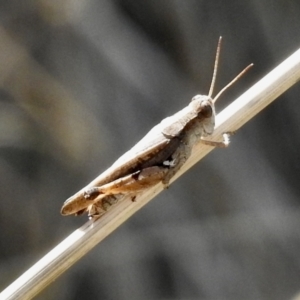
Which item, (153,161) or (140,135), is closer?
(153,161)

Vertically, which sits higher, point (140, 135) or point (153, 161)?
point (140, 135)

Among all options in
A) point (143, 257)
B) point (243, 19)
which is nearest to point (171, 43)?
point (243, 19)

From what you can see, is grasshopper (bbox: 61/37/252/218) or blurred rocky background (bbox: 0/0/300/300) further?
blurred rocky background (bbox: 0/0/300/300)

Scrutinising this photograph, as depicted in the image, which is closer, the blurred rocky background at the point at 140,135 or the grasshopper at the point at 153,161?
the grasshopper at the point at 153,161

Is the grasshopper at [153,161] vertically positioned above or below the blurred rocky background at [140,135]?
below
